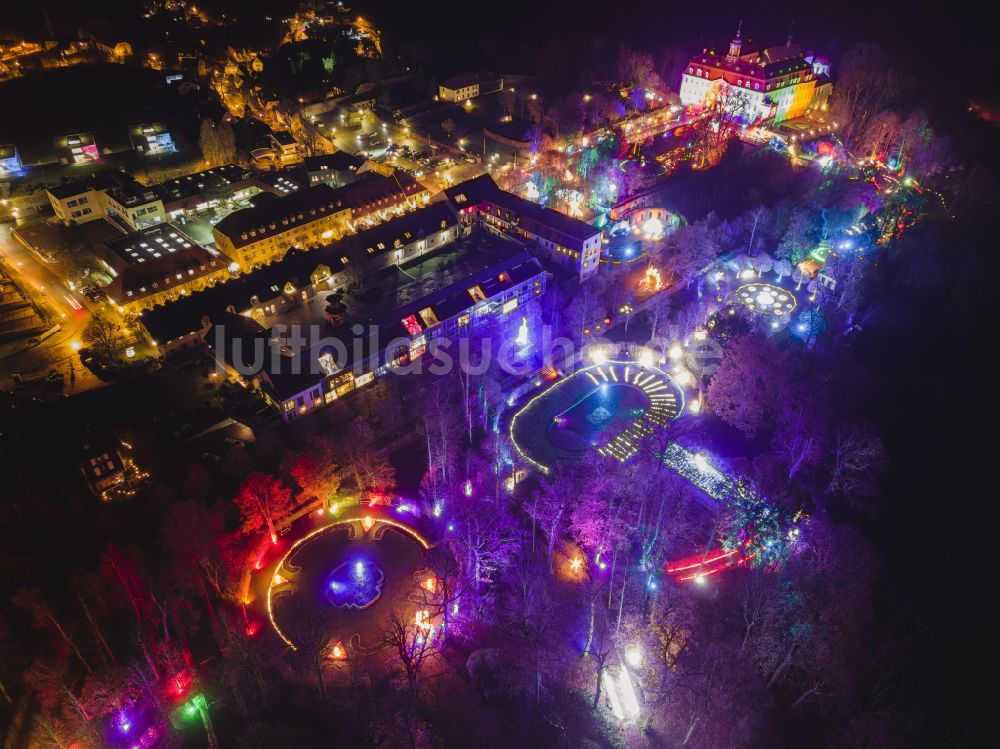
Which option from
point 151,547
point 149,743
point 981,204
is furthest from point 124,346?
point 981,204

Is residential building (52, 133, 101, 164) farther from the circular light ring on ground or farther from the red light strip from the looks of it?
the red light strip

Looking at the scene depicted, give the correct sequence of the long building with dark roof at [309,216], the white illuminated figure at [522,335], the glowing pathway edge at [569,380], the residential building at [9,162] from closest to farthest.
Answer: the glowing pathway edge at [569,380] < the white illuminated figure at [522,335] < the long building with dark roof at [309,216] < the residential building at [9,162]

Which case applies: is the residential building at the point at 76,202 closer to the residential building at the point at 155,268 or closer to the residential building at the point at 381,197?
the residential building at the point at 155,268

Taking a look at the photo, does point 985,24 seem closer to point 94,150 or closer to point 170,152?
point 170,152

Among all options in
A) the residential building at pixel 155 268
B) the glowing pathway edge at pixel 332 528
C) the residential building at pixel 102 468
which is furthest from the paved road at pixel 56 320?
the glowing pathway edge at pixel 332 528

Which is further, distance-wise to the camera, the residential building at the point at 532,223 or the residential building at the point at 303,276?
the residential building at the point at 532,223

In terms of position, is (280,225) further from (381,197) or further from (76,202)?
(76,202)

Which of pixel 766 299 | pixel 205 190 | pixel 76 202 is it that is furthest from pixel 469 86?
pixel 766 299
